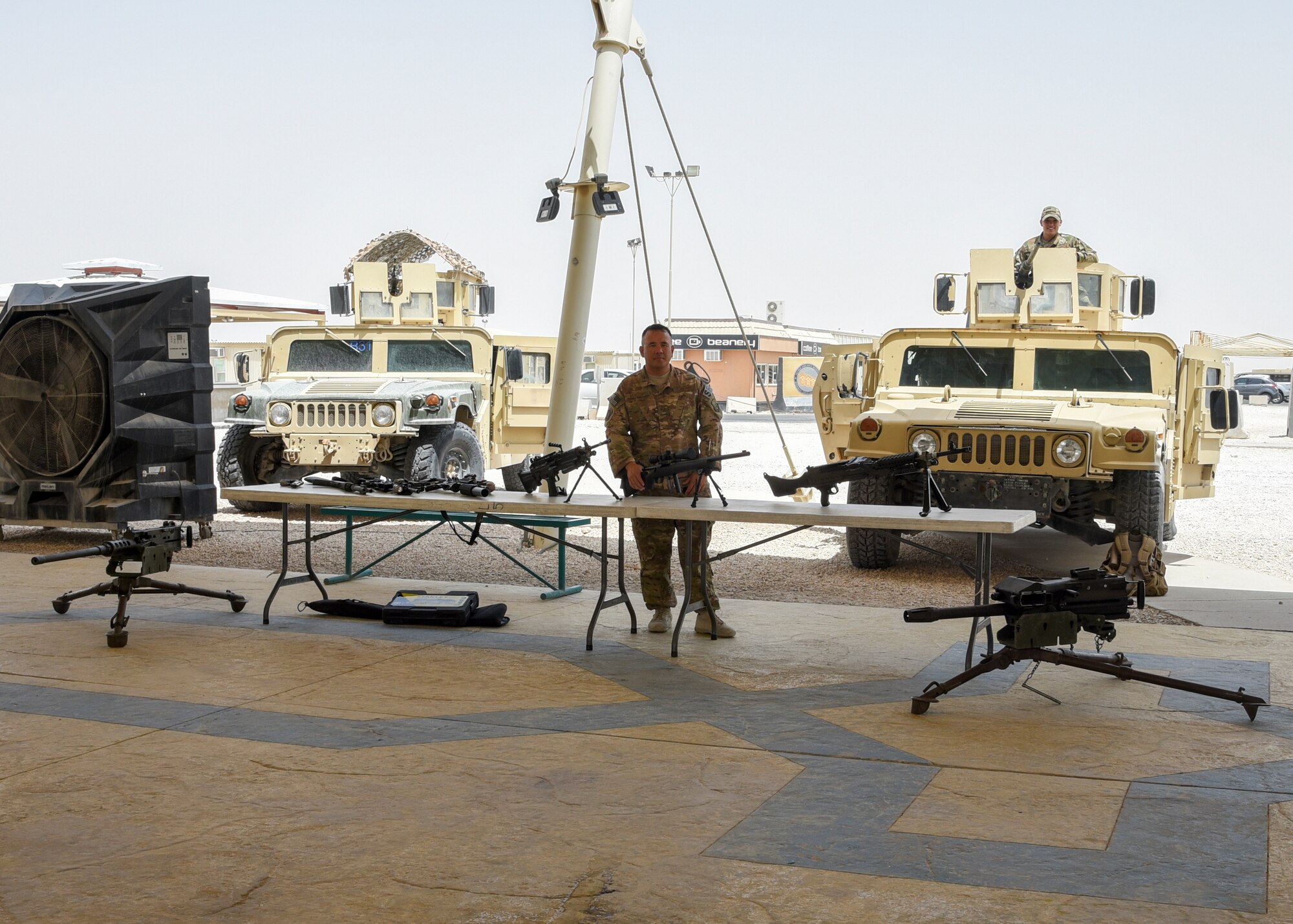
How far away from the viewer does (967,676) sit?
4.59m

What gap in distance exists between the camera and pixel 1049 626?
4.46 m

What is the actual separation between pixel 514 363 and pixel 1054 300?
4.68 m

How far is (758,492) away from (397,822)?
10.6 m

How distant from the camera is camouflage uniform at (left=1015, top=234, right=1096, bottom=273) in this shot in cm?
945

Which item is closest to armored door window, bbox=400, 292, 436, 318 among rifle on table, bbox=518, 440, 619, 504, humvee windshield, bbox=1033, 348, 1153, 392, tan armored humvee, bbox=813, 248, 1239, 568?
tan armored humvee, bbox=813, 248, 1239, 568

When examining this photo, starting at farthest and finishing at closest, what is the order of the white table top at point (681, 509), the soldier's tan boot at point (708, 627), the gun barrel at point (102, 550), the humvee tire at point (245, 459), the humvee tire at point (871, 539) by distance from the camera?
the humvee tire at point (245, 459) < the humvee tire at point (871, 539) < the soldier's tan boot at point (708, 627) < the gun barrel at point (102, 550) < the white table top at point (681, 509)

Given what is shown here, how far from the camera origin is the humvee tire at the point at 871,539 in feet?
26.0

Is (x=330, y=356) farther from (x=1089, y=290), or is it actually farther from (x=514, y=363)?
(x=1089, y=290)

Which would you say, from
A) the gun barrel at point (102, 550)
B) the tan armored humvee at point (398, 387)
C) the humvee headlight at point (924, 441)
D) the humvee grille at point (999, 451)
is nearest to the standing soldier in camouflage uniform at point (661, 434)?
the humvee headlight at point (924, 441)

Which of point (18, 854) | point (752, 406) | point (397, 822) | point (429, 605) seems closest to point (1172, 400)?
point (429, 605)

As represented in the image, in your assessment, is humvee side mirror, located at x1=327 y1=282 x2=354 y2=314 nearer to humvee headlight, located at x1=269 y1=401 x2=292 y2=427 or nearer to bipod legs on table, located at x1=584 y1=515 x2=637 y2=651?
humvee headlight, located at x1=269 y1=401 x2=292 y2=427

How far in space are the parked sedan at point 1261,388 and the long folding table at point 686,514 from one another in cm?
4215

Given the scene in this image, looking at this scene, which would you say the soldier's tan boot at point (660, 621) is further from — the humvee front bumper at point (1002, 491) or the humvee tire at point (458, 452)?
the humvee tire at point (458, 452)

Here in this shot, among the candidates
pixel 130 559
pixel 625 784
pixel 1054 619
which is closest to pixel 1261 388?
pixel 1054 619
